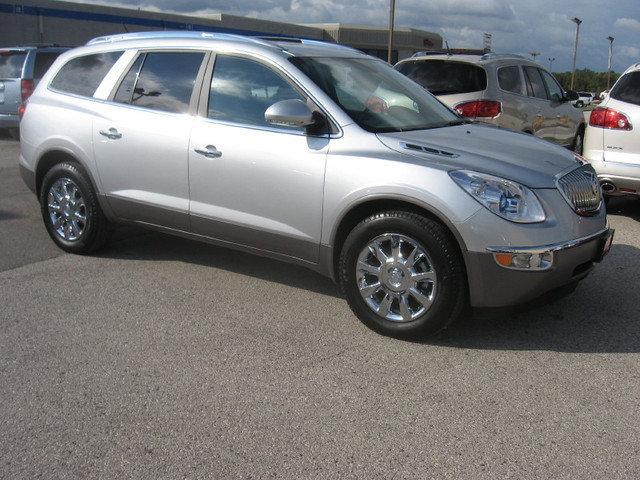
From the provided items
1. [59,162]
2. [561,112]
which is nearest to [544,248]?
[59,162]

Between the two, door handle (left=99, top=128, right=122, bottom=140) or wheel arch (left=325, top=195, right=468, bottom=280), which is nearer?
wheel arch (left=325, top=195, right=468, bottom=280)

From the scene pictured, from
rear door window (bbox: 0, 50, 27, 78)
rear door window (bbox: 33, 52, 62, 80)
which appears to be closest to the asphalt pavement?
rear door window (bbox: 33, 52, 62, 80)

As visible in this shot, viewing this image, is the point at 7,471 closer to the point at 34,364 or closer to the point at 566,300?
the point at 34,364

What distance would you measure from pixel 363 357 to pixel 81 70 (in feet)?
11.8

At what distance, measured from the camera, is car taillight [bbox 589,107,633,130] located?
718 cm

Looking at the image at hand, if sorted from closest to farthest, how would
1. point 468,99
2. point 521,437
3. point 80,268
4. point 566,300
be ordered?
point 521,437, point 566,300, point 80,268, point 468,99

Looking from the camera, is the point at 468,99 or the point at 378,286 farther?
the point at 468,99

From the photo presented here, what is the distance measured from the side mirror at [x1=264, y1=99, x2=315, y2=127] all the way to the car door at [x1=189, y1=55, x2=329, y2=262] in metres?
0.16

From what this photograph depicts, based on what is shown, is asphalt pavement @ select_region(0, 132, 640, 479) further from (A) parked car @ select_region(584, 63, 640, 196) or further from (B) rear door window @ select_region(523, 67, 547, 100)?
(B) rear door window @ select_region(523, 67, 547, 100)

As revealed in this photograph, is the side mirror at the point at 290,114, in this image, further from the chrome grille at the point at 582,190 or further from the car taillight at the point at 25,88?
the car taillight at the point at 25,88

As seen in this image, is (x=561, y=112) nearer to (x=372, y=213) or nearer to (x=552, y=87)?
(x=552, y=87)

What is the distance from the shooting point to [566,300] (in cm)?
504

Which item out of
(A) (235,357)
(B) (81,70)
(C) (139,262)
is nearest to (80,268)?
(C) (139,262)

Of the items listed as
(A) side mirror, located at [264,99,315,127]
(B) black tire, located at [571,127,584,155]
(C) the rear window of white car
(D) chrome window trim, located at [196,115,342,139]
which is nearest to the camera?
(A) side mirror, located at [264,99,315,127]
